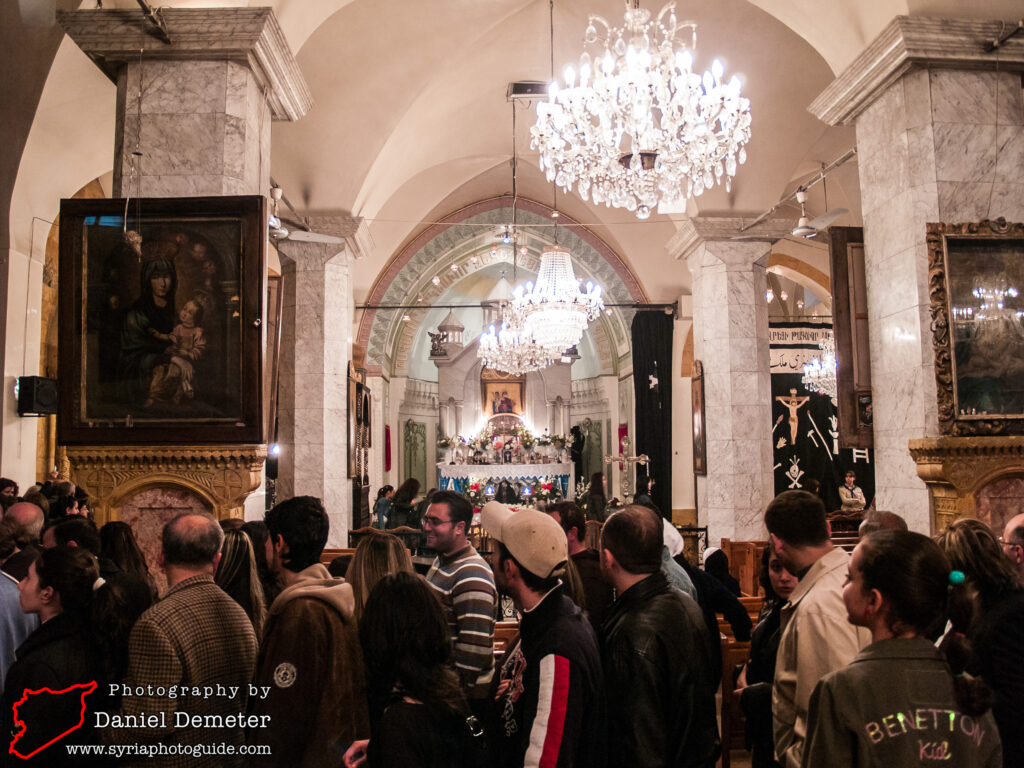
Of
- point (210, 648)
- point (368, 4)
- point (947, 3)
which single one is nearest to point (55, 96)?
point (368, 4)

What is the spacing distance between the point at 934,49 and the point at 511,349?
8.77m

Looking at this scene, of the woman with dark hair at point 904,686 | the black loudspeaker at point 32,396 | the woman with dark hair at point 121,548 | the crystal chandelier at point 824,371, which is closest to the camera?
the woman with dark hair at point 904,686

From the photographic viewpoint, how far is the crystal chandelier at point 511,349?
13.0 metres

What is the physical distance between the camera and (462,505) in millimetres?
3350

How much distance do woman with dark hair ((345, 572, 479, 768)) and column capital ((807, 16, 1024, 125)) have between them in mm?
5134

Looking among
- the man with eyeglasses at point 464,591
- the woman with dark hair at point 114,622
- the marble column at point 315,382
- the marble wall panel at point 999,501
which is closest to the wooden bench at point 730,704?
the man with eyeglasses at point 464,591

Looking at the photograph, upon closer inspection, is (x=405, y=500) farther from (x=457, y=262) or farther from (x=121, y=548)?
(x=457, y=262)

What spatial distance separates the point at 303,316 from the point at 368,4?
3.33 m

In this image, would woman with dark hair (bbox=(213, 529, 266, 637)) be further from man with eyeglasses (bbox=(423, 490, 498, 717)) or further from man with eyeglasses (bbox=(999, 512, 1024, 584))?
man with eyeglasses (bbox=(999, 512, 1024, 584))

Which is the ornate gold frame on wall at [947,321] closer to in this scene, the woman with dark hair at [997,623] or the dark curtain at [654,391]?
the woman with dark hair at [997,623]

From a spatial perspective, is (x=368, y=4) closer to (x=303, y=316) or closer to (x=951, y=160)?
(x=303, y=316)

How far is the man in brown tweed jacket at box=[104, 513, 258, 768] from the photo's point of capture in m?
2.12

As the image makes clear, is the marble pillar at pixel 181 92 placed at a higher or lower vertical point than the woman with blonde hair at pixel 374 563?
higher

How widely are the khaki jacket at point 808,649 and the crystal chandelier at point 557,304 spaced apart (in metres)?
7.91
